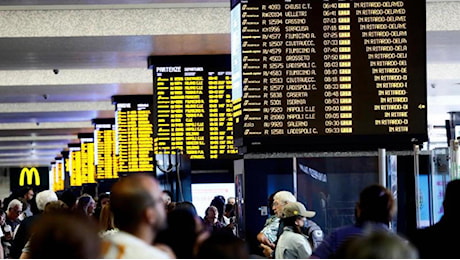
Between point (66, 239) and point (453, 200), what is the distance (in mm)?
3159

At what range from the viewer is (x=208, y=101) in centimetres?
1553

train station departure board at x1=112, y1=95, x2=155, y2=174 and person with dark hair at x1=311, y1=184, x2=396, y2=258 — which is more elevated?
train station departure board at x1=112, y1=95, x2=155, y2=174

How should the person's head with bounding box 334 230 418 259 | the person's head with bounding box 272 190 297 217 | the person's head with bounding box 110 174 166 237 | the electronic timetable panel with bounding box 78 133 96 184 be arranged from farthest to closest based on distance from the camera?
the electronic timetable panel with bounding box 78 133 96 184, the person's head with bounding box 272 190 297 217, the person's head with bounding box 110 174 166 237, the person's head with bounding box 334 230 418 259

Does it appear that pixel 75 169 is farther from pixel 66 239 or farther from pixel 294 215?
pixel 66 239

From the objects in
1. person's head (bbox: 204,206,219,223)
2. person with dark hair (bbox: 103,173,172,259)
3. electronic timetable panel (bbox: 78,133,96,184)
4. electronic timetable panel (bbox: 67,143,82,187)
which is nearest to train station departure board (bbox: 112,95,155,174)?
person's head (bbox: 204,206,219,223)

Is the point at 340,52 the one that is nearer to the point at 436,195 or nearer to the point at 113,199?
the point at 436,195

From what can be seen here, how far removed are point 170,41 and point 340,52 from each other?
18.2 feet

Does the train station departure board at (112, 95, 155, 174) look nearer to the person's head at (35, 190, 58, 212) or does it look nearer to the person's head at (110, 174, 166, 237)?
the person's head at (35, 190, 58, 212)

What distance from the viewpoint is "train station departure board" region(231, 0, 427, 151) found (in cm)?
897

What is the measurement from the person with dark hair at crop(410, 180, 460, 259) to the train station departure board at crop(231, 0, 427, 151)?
296cm

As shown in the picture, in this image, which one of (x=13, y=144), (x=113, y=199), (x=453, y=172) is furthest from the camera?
(x=13, y=144)

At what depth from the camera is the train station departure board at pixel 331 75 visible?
8969 mm

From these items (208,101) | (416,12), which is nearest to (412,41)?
(416,12)

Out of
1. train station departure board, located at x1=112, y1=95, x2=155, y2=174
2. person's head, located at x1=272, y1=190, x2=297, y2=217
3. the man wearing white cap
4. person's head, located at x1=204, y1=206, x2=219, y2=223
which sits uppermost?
train station departure board, located at x1=112, y1=95, x2=155, y2=174
